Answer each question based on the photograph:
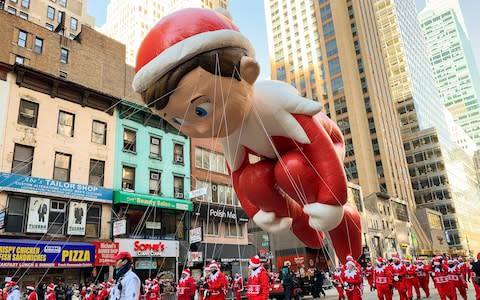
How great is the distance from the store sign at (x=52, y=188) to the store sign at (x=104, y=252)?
2406 mm

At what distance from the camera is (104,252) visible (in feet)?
66.5

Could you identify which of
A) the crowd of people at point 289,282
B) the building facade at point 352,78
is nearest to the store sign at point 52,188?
the crowd of people at point 289,282

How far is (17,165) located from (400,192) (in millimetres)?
62027

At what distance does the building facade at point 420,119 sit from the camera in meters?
74.7

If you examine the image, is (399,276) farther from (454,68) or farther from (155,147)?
(454,68)

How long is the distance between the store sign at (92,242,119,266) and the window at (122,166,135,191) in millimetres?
3631

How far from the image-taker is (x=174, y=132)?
1057 inches

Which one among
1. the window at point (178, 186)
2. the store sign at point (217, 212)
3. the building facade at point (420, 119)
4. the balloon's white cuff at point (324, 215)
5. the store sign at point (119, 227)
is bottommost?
the balloon's white cuff at point (324, 215)

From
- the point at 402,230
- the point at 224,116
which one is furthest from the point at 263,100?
the point at 402,230

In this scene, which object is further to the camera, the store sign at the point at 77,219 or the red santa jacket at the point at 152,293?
the store sign at the point at 77,219

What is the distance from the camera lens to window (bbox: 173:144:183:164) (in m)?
26.3

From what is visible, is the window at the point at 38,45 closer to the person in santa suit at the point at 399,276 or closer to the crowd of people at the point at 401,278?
the crowd of people at the point at 401,278

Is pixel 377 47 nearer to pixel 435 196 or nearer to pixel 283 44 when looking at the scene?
pixel 283 44

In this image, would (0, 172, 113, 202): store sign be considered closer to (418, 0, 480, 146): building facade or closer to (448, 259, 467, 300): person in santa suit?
(448, 259, 467, 300): person in santa suit
